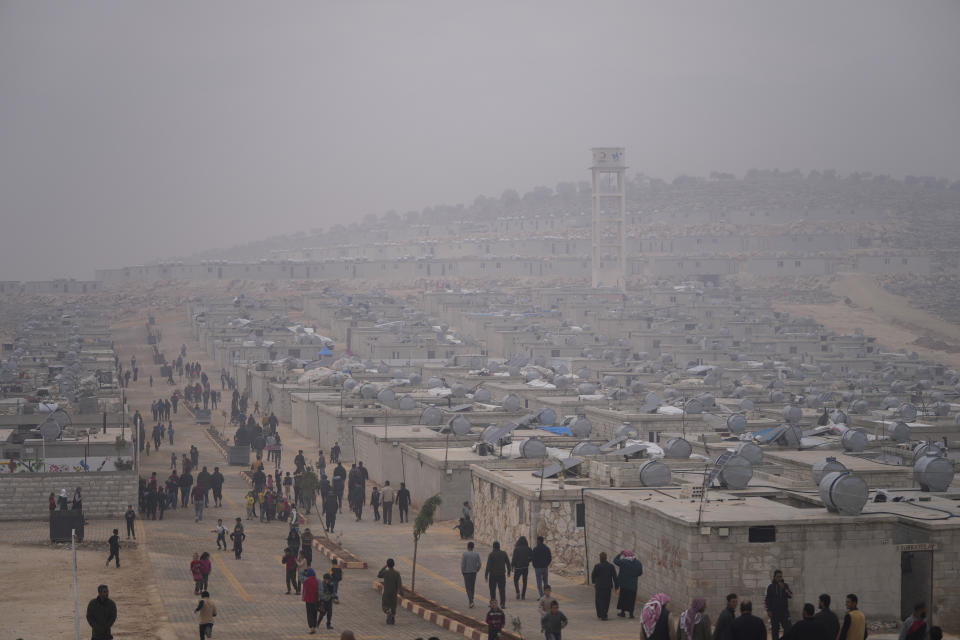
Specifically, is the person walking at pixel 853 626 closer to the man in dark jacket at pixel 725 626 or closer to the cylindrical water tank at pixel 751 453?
the man in dark jacket at pixel 725 626

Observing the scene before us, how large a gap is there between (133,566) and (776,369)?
45.2m

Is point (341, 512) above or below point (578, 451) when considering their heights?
below

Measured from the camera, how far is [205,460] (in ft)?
129

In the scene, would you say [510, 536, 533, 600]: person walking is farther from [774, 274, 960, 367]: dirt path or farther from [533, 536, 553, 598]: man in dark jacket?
[774, 274, 960, 367]: dirt path

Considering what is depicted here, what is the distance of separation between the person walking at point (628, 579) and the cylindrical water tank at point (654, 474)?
172 inches

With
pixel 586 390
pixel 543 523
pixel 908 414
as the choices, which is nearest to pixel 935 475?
pixel 543 523

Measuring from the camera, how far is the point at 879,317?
10969 centimetres

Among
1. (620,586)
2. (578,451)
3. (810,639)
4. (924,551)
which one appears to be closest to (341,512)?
(578,451)

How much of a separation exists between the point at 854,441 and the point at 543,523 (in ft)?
31.0

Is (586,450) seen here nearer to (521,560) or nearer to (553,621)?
(521,560)

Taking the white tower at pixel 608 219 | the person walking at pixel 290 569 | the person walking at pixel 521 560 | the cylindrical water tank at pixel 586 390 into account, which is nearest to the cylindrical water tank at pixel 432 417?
the cylindrical water tank at pixel 586 390

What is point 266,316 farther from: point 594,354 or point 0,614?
point 0,614

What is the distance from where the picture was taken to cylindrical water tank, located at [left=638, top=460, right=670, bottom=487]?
896 inches

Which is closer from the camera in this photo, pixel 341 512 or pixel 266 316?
pixel 341 512
